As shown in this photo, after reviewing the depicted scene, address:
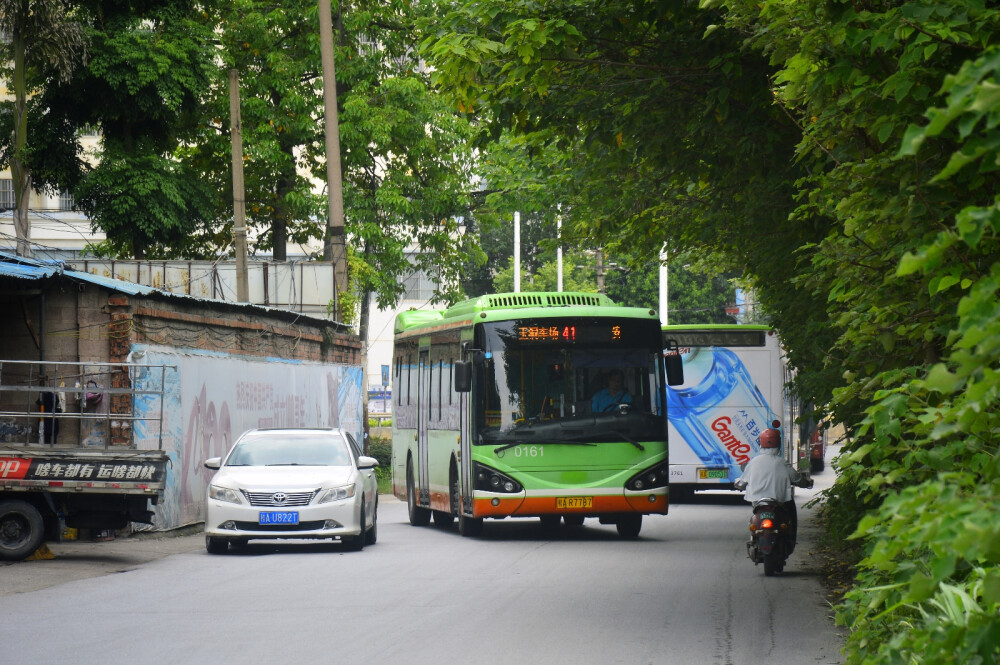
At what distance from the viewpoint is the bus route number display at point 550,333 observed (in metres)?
19.1

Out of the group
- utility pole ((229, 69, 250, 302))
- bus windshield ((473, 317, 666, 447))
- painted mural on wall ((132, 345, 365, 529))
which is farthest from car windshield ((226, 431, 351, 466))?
utility pole ((229, 69, 250, 302))

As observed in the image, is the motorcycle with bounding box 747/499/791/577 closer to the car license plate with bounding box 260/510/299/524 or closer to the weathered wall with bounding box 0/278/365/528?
the car license plate with bounding box 260/510/299/524

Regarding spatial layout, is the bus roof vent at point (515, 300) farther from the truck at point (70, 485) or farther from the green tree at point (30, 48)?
the green tree at point (30, 48)

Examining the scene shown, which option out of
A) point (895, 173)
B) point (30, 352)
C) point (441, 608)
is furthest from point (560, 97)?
point (30, 352)

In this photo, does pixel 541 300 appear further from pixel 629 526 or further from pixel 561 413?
pixel 629 526

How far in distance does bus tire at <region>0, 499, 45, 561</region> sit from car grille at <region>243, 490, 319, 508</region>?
2.46 m

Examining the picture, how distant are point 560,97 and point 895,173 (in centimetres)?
651

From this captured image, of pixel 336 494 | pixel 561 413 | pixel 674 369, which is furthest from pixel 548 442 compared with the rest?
pixel 336 494

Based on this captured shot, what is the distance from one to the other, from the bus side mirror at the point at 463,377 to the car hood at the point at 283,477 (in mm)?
1836

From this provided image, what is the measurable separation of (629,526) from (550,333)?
3093 millimetres

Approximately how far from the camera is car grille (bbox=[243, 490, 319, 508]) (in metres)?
17.1

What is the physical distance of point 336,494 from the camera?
17453 millimetres

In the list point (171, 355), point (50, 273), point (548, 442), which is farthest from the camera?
point (171, 355)

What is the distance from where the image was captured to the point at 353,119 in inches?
1462
